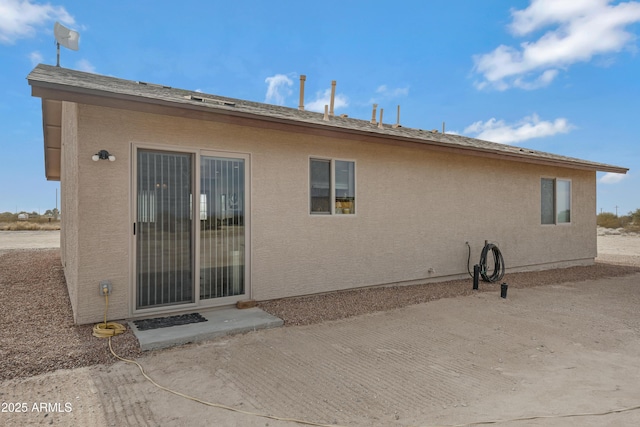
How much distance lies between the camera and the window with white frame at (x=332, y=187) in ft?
21.0

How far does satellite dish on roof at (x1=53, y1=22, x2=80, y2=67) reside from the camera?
21.3 ft

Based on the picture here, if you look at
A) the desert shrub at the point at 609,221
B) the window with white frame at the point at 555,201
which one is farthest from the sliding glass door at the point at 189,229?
the desert shrub at the point at 609,221

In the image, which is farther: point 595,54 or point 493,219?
point 595,54

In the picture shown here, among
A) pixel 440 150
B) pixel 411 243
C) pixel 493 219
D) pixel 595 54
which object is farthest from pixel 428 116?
pixel 411 243

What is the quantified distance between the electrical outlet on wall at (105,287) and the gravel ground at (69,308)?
442 mm

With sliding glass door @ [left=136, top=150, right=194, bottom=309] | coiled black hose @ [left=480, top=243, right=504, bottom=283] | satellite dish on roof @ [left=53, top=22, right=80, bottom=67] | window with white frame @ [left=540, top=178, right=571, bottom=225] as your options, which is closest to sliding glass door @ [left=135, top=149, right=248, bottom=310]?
sliding glass door @ [left=136, top=150, right=194, bottom=309]

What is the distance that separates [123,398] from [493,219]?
8.77m

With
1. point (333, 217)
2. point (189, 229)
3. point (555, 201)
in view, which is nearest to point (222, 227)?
point (189, 229)

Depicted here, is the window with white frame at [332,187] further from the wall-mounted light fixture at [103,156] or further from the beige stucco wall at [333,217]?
the wall-mounted light fixture at [103,156]

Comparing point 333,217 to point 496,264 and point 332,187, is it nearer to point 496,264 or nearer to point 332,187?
point 332,187

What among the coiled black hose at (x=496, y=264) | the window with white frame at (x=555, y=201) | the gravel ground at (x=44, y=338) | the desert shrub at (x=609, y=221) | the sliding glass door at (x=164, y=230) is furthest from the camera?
the desert shrub at (x=609, y=221)

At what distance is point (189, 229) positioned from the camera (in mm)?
5223

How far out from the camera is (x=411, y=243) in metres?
7.62

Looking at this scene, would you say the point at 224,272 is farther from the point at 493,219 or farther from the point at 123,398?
the point at 493,219
